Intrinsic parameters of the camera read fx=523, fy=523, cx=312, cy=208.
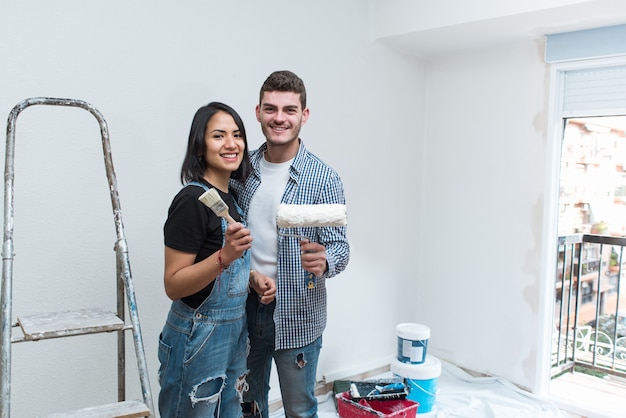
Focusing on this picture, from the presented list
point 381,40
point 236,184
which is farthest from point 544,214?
point 236,184

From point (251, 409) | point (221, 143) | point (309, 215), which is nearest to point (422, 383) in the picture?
point (251, 409)

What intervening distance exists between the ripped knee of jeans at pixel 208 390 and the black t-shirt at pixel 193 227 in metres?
0.21

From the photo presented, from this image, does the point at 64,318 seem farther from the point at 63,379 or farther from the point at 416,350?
the point at 416,350

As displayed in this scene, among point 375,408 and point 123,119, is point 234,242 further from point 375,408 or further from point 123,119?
point 375,408

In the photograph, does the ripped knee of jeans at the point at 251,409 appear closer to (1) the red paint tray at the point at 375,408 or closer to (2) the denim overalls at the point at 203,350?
(2) the denim overalls at the point at 203,350

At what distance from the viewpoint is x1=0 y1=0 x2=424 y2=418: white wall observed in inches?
70.6

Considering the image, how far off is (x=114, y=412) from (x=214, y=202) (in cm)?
54

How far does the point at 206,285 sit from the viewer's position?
4.59ft

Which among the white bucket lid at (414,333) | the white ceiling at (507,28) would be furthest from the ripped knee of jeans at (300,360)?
the white ceiling at (507,28)

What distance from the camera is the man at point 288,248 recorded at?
1.67m

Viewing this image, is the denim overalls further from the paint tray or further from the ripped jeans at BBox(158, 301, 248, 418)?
the paint tray

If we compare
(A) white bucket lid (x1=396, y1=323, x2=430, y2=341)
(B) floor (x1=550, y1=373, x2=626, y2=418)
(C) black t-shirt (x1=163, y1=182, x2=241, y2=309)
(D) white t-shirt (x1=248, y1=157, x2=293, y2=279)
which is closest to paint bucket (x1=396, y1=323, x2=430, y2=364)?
(A) white bucket lid (x1=396, y1=323, x2=430, y2=341)

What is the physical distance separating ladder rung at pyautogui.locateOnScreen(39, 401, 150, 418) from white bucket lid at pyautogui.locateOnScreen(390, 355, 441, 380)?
5.67 ft

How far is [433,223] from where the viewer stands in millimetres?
3352
